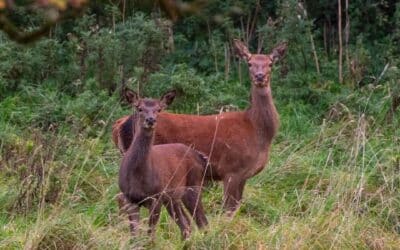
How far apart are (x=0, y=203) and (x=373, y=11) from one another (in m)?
6.77

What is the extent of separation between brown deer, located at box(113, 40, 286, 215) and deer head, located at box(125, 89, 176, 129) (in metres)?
0.47

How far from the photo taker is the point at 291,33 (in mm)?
11344

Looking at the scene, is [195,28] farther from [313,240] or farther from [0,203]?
[313,240]

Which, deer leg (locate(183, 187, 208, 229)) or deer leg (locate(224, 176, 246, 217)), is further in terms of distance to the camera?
deer leg (locate(224, 176, 246, 217))

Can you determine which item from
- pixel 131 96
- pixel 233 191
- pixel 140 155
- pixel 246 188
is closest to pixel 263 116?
pixel 246 188

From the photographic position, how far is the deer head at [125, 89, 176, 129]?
6.97 m

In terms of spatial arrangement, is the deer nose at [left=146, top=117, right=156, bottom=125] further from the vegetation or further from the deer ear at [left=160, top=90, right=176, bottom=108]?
the vegetation

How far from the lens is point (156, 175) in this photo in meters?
6.88

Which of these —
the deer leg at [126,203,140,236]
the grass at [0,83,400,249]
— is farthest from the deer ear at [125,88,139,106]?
the deer leg at [126,203,140,236]

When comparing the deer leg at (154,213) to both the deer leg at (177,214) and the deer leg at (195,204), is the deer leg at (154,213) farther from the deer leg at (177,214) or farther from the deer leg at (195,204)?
the deer leg at (195,204)

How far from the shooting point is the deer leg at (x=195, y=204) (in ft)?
23.5

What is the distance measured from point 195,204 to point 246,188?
132 cm

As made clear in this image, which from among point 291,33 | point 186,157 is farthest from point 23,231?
point 291,33

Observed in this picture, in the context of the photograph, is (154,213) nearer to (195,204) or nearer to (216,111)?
(195,204)
